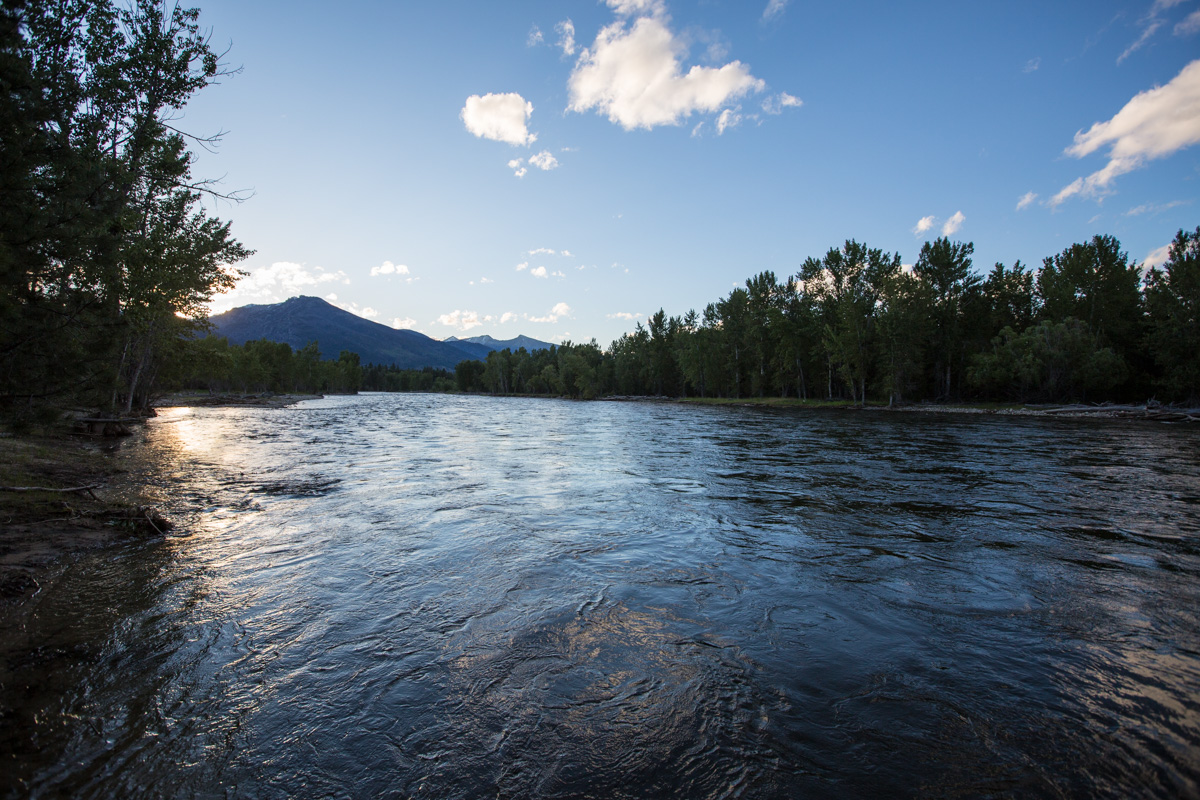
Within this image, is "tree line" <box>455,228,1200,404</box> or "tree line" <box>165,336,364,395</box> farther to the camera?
"tree line" <box>165,336,364,395</box>

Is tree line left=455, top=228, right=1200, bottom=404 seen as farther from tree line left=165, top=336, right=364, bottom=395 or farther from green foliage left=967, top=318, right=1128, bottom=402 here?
tree line left=165, top=336, right=364, bottom=395

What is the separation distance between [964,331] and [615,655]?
85.4m

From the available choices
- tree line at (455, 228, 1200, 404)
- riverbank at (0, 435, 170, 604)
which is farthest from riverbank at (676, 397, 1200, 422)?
riverbank at (0, 435, 170, 604)

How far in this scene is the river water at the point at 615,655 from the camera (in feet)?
11.9

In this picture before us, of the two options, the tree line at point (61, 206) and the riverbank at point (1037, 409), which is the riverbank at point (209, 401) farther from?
the riverbank at point (1037, 409)

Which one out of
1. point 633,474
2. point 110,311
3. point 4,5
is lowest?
point 633,474

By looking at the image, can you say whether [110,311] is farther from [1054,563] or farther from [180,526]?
[1054,563]

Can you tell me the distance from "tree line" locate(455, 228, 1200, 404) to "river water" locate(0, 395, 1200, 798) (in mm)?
60551

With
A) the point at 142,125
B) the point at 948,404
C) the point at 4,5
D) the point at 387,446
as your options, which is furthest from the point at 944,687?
the point at 948,404

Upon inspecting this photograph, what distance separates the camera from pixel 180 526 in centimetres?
957

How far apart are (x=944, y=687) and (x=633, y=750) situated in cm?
317

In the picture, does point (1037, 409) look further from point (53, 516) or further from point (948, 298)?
point (53, 516)

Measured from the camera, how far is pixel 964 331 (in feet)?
235

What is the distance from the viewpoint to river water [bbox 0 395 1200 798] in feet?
11.9
